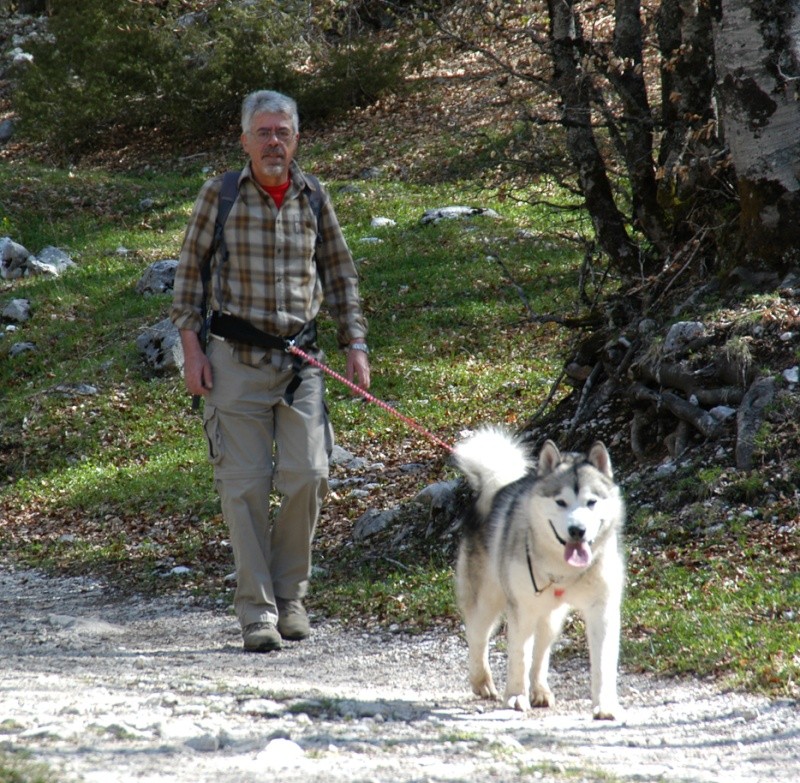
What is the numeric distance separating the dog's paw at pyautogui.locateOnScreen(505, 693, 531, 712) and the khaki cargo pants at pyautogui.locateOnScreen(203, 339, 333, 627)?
6.08 ft

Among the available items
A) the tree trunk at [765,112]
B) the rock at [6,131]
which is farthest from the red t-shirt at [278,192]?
the rock at [6,131]

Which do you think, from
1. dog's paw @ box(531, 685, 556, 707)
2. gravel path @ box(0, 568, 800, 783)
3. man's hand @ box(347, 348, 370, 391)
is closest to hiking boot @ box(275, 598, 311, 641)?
gravel path @ box(0, 568, 800, 783)

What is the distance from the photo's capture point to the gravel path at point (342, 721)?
3627 mm

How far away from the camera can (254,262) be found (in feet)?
20.2

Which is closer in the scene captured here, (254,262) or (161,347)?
(254,262)

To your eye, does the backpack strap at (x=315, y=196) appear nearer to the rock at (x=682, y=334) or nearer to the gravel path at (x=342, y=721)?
the gravel path at (x=342, y=721)

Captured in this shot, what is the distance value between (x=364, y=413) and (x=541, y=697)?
773cm

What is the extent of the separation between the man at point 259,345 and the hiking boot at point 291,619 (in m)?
0.14

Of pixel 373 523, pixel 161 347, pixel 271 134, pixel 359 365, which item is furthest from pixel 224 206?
pixel 161 347

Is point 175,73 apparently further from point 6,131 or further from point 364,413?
point 364,413

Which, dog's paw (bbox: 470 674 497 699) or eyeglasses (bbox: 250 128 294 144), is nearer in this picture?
dog's paw (bbox: 470 674 497 699)

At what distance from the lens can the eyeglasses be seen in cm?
608

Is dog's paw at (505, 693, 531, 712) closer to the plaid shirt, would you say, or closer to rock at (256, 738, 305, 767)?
rock at (256, 738, 305, 767)

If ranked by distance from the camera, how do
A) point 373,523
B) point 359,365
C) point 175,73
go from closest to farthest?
point 359,365, point 373,523, point 175,73
